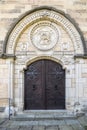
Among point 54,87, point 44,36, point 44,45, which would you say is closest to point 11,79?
point 54,87

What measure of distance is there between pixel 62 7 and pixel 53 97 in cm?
298

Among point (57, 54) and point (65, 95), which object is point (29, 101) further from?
point (57, 54)

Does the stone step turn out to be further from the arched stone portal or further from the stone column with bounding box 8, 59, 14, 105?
the stone column with bounding box 8, 59, 14, 105

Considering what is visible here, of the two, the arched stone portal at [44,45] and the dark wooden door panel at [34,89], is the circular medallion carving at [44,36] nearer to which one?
the arched stone portal at [44,45]

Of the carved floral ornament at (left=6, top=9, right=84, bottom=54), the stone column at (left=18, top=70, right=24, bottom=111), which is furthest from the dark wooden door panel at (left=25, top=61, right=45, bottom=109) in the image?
the carved floral ornament at (left=6, top=9, right=84, bottom=54)

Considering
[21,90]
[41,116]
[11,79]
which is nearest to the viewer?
[41,116]

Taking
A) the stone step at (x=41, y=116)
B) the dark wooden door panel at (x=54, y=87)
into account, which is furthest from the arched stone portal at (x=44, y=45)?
the stone step at (x=41, y=116)

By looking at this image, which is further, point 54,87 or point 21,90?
point 54,87

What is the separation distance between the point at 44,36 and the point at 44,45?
12.1 inches

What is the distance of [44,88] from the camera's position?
8891mm

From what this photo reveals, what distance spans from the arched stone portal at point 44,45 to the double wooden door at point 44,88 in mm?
225

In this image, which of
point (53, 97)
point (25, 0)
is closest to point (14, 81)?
point (53, 97)

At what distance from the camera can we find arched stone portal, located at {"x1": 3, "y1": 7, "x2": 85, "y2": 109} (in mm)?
8680

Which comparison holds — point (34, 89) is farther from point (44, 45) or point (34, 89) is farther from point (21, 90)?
point (44, 45)
